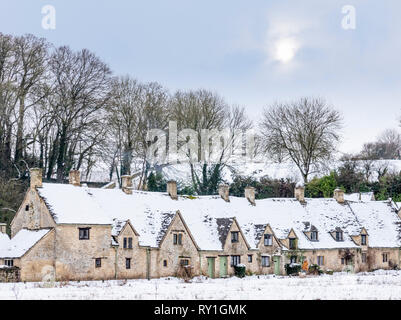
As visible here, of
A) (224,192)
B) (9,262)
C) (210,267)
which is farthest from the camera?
(224,192)

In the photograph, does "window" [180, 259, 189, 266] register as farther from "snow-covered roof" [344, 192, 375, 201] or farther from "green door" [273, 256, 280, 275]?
"snow-covered roof" [344, 192, 375, 201]

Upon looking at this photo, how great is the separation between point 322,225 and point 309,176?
2179 cm

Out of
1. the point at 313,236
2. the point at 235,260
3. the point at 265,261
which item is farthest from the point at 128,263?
the point at 313,236

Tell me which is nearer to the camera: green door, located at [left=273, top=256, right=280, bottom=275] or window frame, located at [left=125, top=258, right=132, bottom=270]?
window frame, located at [left=125, top=258, right=132, bottom=270]

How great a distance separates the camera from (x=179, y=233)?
6353cm

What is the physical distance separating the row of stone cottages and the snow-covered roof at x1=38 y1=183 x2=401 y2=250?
101mm

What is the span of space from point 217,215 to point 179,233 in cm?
611

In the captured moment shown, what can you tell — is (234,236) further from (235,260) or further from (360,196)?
(360,196)

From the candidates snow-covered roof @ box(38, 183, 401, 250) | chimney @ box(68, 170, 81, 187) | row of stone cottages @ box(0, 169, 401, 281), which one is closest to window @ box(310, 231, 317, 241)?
row of stone cottages @ box(0, 169, 401, 281)

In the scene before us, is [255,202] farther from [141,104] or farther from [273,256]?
[141,104]

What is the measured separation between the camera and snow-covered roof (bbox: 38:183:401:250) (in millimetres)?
58969

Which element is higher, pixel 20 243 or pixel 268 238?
pixel 268 238

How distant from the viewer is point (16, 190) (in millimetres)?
69562

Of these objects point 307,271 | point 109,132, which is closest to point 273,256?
point 307,271
